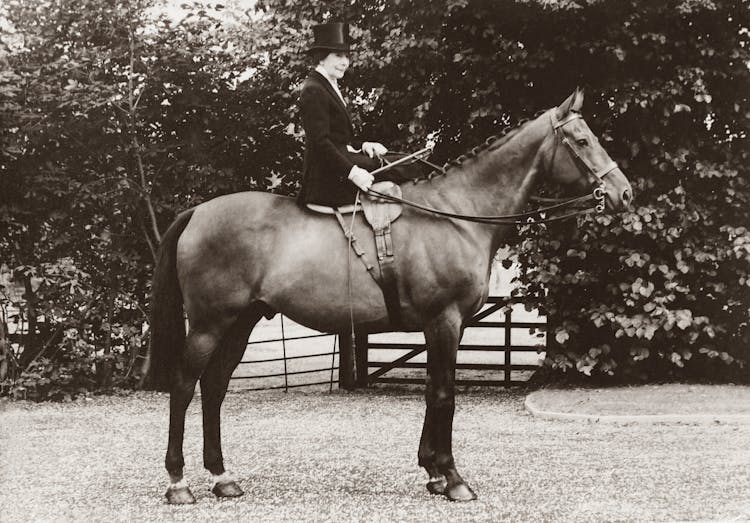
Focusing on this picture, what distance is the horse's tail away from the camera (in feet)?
22.9

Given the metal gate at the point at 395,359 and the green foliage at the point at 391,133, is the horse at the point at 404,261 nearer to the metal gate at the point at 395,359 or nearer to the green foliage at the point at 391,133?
the metal gate at the point at 395,359

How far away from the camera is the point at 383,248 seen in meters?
6.55

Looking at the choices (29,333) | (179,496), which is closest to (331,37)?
(179,496)

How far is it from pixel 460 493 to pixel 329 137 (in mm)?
2844

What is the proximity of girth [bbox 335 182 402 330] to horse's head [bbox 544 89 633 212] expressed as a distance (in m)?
1.29

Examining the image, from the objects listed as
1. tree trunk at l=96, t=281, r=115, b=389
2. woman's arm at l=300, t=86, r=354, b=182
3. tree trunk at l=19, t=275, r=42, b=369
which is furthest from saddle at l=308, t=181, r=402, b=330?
tree trunk at l=19, t=275, r=42, b=369

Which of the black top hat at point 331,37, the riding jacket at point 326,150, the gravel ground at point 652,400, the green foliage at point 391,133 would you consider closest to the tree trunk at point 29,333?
the green foliage at point 391,133

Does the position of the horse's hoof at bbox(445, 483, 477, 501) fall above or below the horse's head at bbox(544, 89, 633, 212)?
below

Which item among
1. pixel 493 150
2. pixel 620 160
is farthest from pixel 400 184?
pixel 620 160

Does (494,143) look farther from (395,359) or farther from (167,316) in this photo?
(395,359)

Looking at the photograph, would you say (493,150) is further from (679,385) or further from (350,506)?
(679,385)

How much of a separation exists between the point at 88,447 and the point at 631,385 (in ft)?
24.3

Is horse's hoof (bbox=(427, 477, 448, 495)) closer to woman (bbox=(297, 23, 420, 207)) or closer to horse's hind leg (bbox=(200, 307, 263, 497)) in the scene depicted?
horse's hind leg (bbox=(200, 307, 263, 497))

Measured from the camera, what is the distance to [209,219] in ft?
22.4
